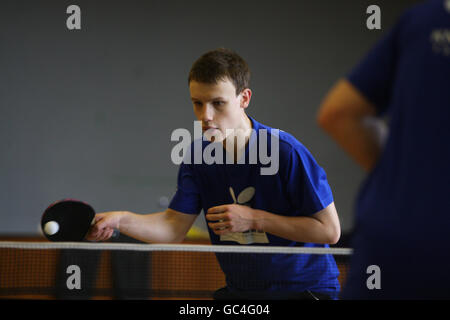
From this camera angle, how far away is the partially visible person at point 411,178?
854mm

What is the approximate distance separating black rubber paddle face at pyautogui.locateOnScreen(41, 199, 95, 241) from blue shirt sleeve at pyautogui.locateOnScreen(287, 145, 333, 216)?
2.79ft

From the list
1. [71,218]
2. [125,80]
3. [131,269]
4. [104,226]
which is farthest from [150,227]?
[125,80]

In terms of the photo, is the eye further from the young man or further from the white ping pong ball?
the white ping pong ball

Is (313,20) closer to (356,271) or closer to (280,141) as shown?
(280,141)

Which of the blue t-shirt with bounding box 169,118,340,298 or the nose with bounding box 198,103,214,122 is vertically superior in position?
the nose with bounding box 198,103,214,122

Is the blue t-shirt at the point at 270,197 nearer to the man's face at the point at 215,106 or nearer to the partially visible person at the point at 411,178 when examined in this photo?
→ the man's face at the point at 215,106

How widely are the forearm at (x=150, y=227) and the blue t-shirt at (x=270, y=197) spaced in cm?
15

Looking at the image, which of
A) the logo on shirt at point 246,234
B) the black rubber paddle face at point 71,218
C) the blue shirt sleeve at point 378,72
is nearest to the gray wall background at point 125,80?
the black rubber paddle face at point 71,218

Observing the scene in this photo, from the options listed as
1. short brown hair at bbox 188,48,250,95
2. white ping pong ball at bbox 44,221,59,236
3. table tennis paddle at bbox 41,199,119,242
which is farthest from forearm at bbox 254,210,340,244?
white ping pong ball at bbox 44,221,59,236

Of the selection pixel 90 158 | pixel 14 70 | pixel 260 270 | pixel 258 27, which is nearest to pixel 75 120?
pixel 90 158

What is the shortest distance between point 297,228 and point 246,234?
1.01ft

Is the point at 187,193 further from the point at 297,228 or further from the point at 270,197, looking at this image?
the point at 297,228

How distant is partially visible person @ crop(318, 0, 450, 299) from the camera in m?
0.85

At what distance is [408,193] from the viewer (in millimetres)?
870
